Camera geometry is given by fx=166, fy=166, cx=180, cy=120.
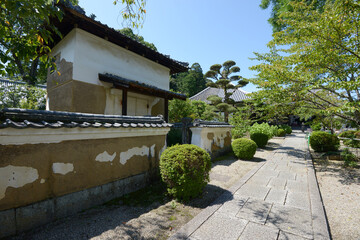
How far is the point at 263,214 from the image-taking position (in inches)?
125

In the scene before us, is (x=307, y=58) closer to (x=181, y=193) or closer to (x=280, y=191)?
(x=280, y=191)

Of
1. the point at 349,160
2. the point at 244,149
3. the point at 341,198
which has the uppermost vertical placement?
the point at 244,149

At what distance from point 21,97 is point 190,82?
25.7 m

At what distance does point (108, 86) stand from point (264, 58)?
871 cm

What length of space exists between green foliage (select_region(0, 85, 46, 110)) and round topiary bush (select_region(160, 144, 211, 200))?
30.9ft

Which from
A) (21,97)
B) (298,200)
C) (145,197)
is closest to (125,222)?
(145,197)

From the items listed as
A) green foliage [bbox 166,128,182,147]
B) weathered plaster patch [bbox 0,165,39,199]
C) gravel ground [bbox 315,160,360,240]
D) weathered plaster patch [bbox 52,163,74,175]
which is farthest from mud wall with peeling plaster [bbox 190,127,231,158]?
weathered plaster patch [bbox 0,165,39,199]

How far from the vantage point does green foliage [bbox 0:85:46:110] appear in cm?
903

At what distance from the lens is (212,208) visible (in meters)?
3.32

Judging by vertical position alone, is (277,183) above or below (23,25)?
below

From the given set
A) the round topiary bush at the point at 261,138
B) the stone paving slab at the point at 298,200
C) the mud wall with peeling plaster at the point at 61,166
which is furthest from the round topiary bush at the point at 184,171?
the round topiary bush at the point at 261,138

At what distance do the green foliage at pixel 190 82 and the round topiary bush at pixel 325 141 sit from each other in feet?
73.2

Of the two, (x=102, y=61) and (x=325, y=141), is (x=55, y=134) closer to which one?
(x=102, y=61)

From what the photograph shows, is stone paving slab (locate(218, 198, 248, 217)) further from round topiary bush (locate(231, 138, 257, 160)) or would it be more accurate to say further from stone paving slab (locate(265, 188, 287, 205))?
round topiary bush (locate(231, 138, 257, 160))
